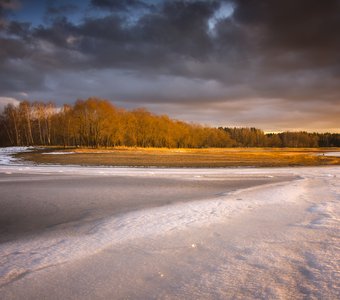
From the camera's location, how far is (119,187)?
1477cm

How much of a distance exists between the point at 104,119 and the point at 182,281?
68.0 m

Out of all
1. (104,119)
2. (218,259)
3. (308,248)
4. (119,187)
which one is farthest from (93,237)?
(104,119)

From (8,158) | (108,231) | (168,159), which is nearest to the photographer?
(108,231)

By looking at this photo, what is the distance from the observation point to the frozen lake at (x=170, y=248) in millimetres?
4312

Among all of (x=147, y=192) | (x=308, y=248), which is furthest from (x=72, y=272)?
(x=147, y=192)

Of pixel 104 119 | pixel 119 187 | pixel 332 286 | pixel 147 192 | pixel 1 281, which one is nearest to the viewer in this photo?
pixel 332 286

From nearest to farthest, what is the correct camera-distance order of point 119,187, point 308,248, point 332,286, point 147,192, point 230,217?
point 332,286
point 308,248
point 230,217
point 147,192
point 119,187

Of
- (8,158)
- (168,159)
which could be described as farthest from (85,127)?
(168,159)

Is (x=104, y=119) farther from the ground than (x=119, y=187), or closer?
farther from the ground

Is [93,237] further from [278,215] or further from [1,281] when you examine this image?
[278,215]

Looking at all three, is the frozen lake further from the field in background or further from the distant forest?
the distant forest

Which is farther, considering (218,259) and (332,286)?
(218,259)

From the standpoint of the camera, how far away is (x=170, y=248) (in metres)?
5.99

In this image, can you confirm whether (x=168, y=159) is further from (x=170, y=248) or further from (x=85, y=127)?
(x=85, y=127)
